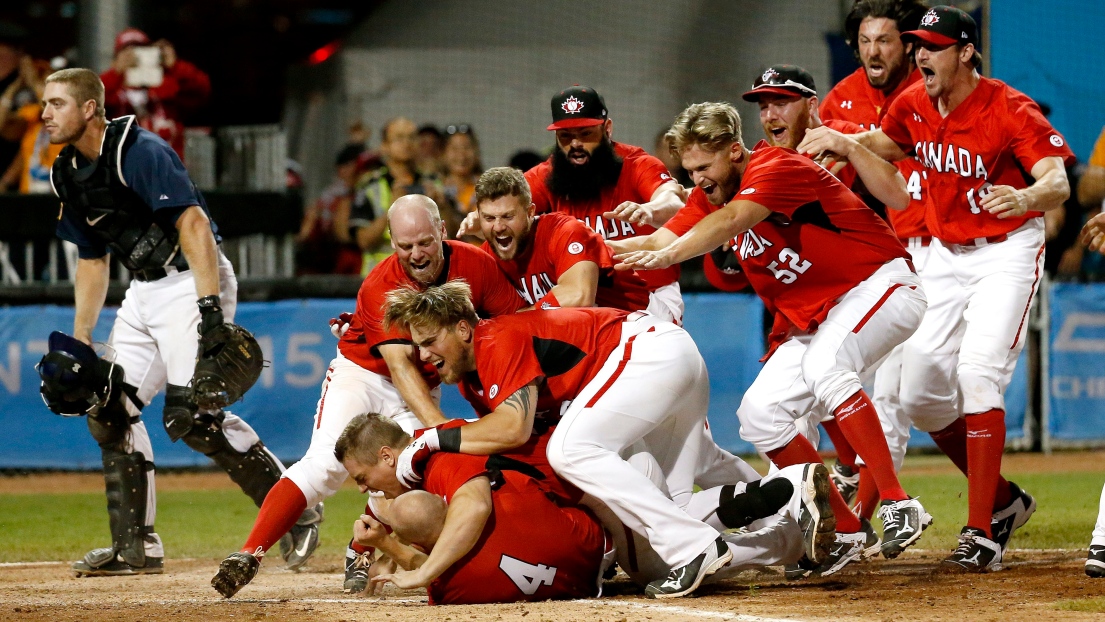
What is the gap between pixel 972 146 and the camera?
6.27 metres

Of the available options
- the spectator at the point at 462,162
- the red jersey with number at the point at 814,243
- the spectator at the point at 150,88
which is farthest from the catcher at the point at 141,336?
the spectator at the point at 462,162

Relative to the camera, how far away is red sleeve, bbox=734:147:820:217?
5551mm

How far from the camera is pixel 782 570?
6203 millimetres

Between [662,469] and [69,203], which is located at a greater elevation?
[69,203]

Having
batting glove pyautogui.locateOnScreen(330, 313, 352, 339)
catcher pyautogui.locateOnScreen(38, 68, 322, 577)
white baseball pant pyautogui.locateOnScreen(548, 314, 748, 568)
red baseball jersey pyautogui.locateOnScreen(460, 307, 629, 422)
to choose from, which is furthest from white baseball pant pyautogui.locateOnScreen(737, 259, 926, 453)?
catcher pyautogui.locateOnScreen(38, 68, 322, 577)

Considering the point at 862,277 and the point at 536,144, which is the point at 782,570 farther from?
the point at 536,144

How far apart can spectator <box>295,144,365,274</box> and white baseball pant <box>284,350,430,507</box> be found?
251 inches

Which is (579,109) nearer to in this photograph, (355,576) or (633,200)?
(633,200)

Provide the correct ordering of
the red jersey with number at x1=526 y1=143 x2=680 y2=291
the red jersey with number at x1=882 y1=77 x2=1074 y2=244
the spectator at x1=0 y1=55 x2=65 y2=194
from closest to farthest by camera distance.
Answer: the red jersey with number at x1=882 y1=77 x2=1074 y2=244 → the red jersey with number at x1=526 y1=143 x2=680 y2=291 → the spectator at x1=0 y1=55 x2=65 y2=194

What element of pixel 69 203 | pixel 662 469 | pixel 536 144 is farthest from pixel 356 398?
pixel 536 144

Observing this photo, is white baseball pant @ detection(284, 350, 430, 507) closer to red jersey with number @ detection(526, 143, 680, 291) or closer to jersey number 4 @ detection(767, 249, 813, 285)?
red jersey with number @ detection(526, 143, 680, 291)

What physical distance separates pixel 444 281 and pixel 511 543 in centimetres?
142

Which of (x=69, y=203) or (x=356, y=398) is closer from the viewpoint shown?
(x=356, y=398)

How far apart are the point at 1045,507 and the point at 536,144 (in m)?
8.18
